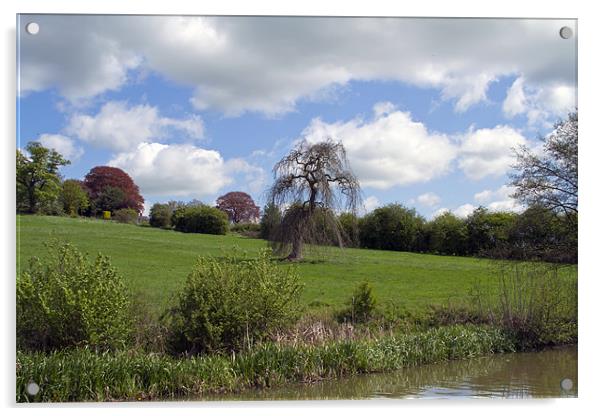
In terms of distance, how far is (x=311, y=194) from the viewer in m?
9.34

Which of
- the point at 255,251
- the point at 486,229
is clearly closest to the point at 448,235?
the point at 486,229

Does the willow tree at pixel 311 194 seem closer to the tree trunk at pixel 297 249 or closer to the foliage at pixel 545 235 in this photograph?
the tree trunk at pixel 297 249

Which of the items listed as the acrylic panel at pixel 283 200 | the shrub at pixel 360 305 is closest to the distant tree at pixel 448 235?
the acrylic panel at pixel 283 200

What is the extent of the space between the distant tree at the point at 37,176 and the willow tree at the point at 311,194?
2628mm

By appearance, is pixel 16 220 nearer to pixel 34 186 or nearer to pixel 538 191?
pixel 34 186

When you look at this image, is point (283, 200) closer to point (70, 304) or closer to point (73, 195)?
point (73, 195)

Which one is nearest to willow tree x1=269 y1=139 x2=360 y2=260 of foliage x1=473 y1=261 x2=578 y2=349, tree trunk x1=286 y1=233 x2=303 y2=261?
tree trunk x1=286 y1=233 x2=303 y2=261

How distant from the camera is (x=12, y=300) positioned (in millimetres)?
6484

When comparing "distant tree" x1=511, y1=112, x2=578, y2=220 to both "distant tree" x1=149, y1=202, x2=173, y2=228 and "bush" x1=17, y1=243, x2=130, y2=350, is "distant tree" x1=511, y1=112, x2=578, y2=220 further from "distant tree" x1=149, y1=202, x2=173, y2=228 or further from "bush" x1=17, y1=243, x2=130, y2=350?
"bush" x1=17, y1=243, x2=130, y2=350

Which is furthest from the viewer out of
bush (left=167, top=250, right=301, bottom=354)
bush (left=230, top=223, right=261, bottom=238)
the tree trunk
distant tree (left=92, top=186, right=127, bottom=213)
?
the tree trunk

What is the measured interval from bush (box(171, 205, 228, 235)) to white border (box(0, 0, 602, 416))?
228 centimetres

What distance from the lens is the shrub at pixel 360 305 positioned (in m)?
9.25

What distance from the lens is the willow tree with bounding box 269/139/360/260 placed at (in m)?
8.48
